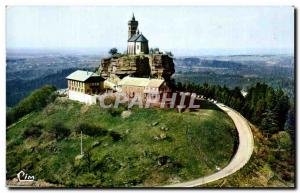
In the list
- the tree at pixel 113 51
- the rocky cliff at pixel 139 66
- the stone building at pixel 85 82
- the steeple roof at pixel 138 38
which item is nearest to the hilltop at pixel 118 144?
the stone building at pixel 85 82

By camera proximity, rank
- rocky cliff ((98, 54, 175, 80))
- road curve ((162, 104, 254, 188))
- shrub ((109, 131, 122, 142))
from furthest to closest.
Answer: rocky cliff ((98, 54, 175, 80)) < shrub ((109, 131, 122, 142)) < road curve ((162, 104, 254, 188))

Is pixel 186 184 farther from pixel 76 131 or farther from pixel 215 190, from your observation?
pixel 76 131

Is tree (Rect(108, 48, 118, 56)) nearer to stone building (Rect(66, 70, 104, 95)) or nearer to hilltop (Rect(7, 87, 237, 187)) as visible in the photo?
stone building (Rect(66, 70, 104, 95))

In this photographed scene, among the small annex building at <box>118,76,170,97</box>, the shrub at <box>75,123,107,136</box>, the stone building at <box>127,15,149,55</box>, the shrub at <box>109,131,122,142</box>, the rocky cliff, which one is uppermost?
the stone building at <box>127,15,149,55</box>

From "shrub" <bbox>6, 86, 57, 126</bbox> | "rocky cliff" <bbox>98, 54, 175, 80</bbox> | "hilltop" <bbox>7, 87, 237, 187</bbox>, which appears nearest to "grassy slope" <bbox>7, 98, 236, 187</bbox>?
"hilltop" <bbox>7, 87, 237, 187</bbox>

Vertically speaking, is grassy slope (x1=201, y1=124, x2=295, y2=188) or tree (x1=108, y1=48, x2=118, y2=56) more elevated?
tree (x1=108, y1=48, x2=118, y2=56)

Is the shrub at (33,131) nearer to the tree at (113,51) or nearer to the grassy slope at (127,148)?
the grassy slope at (127,148)
